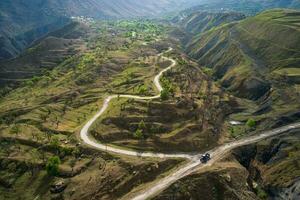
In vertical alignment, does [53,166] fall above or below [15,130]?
above

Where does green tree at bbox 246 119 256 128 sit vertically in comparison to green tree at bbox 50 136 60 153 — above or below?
above

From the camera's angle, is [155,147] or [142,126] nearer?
[155,147]

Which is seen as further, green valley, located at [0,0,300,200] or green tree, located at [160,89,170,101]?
green tree, located at [160,89,170,101]

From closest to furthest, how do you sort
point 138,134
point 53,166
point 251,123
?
point 53,166, point 138,134, point 251,123

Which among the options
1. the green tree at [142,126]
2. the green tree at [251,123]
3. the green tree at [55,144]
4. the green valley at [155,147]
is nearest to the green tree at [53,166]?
the green valley at [155,147]

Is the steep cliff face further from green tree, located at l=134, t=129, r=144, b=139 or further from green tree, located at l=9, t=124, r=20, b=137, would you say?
green tree, located at l=9, t=124, r=20, b=137

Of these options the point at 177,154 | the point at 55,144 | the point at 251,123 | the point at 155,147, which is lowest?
the point at 55,144

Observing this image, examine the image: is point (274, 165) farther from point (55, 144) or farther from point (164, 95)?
point (55, 144)

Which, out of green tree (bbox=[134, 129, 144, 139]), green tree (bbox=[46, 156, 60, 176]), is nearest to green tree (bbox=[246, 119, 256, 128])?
green tree (bbox=[134, 129, 144, 139])

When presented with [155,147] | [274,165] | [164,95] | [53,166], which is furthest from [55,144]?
[274,165]

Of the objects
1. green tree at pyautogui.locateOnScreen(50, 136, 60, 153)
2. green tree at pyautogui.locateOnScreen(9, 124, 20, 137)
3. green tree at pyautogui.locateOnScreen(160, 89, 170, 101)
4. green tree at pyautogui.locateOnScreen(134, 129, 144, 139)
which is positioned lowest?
green tree at pyautogui.locateOnScreen(9, 124, 20, 137)

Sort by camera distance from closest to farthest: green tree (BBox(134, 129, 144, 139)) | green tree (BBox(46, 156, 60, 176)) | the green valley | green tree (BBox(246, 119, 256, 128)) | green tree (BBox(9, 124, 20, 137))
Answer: the green valley
green tree (BBox(46, 156, 60, 176))
green tree (BBox(134, 129, 144, 139))
green tree (BBox(9, 124, 20, 137))
green tree (BBox(246, 119, 256, 128))

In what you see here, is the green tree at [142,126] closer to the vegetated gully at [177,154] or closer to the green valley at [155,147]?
the green valley at [155,147]

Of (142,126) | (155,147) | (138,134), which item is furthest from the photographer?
(142,126)
